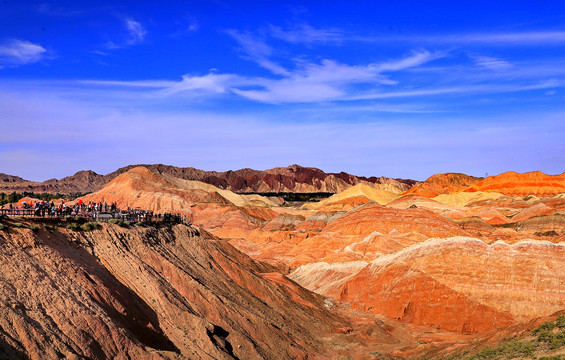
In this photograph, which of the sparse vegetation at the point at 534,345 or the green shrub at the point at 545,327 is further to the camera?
the green shrub at the point at 545,327

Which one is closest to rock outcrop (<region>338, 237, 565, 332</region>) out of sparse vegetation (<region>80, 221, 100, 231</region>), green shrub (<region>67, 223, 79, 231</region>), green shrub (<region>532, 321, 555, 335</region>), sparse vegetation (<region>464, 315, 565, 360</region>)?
green shrub (<region>532, 321, 555, 335</region>)

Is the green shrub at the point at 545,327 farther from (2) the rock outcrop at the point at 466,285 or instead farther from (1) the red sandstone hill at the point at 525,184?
(1) the red sandstone hill at the point at 525,184

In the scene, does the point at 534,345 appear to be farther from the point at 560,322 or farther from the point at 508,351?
the point at 560,322

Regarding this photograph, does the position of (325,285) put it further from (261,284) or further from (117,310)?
(117,310)

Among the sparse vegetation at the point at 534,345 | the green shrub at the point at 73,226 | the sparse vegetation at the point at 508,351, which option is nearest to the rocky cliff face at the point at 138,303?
the green shrub at the point at 73,226

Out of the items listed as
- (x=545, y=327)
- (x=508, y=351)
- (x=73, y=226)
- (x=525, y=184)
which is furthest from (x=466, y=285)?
(x=525, y=184)

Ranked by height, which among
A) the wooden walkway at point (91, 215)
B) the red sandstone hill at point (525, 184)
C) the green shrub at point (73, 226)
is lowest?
the green shrub at point (73, 226)

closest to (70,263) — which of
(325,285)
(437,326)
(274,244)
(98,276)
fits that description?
(98,276)

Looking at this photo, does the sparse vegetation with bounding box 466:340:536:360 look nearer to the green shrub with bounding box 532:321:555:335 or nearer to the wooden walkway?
the green shrub with bounding box 532:321:555:335
